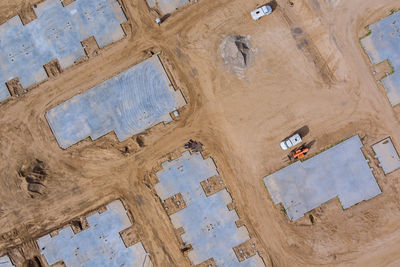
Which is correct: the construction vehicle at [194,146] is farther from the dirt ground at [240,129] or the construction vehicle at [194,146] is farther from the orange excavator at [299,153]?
the orange excavator at [299,153]

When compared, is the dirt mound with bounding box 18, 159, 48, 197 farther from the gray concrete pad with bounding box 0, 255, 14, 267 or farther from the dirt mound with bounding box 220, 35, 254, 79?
the dirt mound with bounding box 220, 35, 254, 79

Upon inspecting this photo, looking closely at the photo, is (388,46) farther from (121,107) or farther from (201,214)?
(121,107)

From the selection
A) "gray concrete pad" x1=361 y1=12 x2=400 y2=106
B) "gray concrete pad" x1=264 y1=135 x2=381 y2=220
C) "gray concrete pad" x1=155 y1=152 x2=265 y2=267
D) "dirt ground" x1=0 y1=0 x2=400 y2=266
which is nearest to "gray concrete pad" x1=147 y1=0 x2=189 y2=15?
"dirt ground" x1=0 y1=0 x2=400 y2=266

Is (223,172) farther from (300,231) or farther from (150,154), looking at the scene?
(300,231)

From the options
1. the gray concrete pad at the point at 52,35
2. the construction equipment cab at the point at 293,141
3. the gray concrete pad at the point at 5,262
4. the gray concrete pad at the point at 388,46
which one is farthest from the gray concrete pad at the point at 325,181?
the gray concrete pad at the point at 5,262

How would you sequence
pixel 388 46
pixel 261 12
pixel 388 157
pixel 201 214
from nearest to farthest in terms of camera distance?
pixel 261 12 < pixel 388 157 < pixel 388 46 < pixel 201 214

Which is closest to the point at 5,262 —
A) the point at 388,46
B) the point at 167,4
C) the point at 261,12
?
the point at 167,4
